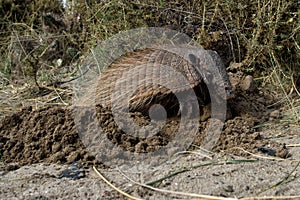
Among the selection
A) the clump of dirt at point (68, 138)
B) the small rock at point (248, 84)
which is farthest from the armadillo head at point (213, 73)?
the small rock at point (248, 84)

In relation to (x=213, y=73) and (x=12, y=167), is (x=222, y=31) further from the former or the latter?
(x=12, y=167)

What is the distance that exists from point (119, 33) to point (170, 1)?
585 millimetres

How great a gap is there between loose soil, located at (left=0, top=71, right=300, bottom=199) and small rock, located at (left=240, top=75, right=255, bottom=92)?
57 cm

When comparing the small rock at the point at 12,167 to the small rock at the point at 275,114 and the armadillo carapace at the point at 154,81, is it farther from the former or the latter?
the small rock at the point at 275,114

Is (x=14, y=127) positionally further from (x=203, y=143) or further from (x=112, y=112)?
(x=203, y=143)

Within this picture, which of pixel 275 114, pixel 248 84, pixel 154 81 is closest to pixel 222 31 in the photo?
pixel 248 84

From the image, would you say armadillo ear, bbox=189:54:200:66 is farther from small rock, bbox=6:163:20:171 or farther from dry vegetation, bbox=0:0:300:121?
small rock, bbox=6:163:20:171

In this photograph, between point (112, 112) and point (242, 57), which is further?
point (242, 57)

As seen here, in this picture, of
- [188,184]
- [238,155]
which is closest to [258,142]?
[238,155]

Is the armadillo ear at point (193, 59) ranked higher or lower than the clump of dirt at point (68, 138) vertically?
higher

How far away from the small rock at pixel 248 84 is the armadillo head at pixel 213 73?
1.81ft

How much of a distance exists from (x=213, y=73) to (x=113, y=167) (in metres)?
1.22

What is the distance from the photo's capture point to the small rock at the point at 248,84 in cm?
385

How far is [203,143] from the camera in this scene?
2.75 metres
